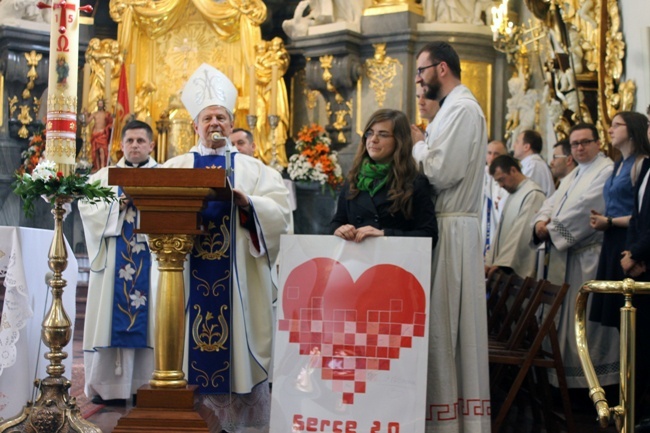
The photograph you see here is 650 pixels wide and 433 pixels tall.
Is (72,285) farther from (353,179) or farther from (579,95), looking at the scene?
(579,95)

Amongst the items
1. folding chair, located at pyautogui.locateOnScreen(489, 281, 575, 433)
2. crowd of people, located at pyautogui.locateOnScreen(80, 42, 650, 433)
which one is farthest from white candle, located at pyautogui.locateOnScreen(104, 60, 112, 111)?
folding chair, located at pyautogui.locateOnScreen(489, 281, 575, 433)

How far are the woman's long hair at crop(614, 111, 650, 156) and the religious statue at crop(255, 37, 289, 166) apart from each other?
6133mm

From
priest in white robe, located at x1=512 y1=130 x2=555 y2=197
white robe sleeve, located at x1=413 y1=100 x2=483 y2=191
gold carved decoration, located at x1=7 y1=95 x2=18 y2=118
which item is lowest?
white robe sleeve, located at x1=413 y1=100 x2=483 y2=191

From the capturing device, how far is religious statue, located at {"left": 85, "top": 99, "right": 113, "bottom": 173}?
11.6m

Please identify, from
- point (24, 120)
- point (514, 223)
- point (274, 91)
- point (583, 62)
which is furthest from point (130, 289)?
point (24, 120)

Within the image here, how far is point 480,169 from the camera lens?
4.45m

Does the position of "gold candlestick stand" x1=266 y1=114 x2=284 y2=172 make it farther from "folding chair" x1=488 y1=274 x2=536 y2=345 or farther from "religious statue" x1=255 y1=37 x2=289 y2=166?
"folding chair" x1=488 y1=274 x2=536 y2=345

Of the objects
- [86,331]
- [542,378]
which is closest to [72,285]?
[86,331]

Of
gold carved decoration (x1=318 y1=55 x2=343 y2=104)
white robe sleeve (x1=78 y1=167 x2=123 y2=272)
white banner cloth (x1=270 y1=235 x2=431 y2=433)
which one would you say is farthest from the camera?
gold carved decoration (x1=318 y1=55 x2=343 y2=104)

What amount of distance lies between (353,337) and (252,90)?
7.40 meters

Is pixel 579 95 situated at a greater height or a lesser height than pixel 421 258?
greater

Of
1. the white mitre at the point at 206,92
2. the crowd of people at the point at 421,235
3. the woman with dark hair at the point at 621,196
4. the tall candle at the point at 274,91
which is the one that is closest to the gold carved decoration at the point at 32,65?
the tall candle at the point at 274,91

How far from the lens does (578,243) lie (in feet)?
20.4

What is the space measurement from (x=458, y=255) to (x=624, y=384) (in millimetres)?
1452
